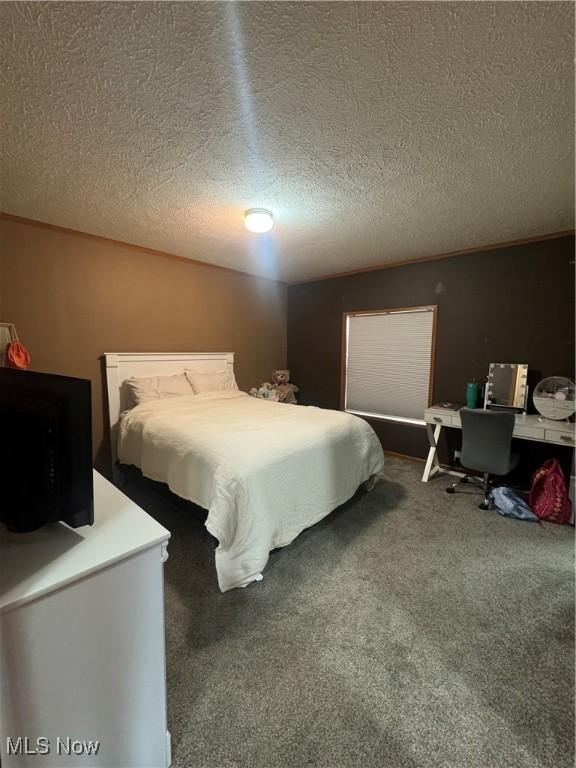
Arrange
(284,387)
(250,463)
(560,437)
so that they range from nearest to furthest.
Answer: (250,463), (560,437), (284,387)

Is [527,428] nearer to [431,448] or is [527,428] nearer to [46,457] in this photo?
[431,448]

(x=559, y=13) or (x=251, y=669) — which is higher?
(x=559, y=13)

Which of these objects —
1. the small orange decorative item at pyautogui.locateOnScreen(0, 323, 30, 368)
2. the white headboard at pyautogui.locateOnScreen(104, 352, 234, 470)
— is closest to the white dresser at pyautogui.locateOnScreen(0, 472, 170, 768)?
the small orange decorative item at pyautogui.locateOnScreen(0, 323, 30, 368)

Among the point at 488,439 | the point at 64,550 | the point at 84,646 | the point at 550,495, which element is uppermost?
the point at 64,550

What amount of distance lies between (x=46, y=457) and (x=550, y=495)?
3332mm

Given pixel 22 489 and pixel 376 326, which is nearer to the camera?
pixel 22 489

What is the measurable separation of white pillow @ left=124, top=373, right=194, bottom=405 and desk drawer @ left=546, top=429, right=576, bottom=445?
325 cm

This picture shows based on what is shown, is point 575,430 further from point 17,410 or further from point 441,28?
point 17,410

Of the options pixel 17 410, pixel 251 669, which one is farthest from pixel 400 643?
pixel 17 410

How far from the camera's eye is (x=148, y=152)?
1.69 meters

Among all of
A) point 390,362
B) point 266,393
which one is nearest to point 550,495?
point 390,362

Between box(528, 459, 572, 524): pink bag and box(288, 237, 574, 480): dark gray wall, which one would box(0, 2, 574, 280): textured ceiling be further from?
box(528, 459, 572, 524): pink bag

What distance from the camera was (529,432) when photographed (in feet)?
8.63

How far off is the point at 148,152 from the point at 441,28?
1.40 meters
